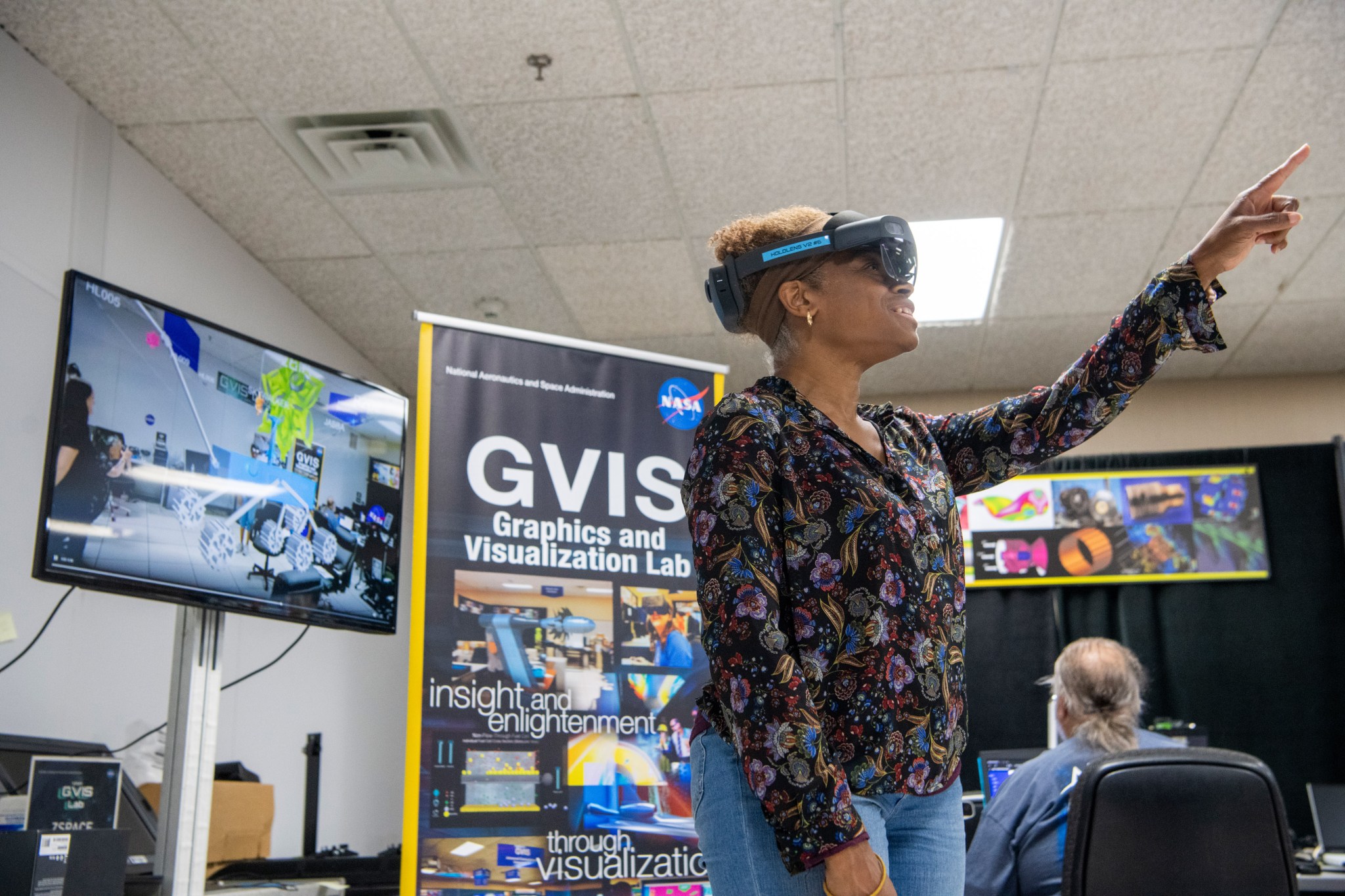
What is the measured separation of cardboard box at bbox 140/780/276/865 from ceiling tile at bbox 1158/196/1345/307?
12.1ft

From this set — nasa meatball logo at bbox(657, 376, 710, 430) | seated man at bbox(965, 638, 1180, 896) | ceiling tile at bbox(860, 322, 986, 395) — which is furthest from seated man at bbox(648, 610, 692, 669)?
ceiling tile at bbox(860, 322, 986, 395)

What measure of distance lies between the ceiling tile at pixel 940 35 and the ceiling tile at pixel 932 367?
203 centimetres

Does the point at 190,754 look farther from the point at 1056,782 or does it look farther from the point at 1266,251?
the point at 1266,251

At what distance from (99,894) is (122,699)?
6.02 feet

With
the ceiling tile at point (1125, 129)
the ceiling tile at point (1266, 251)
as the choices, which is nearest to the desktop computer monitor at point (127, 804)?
the ceiling tile at point (1125, 129)

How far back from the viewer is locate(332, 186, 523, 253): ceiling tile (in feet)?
13.5

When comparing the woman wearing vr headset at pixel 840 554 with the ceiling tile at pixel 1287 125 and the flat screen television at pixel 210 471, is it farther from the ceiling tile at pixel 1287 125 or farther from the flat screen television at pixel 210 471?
the ceiling tile at pixel 1287 125

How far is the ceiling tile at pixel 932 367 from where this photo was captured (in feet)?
17.8

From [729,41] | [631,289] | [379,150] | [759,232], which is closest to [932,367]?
[631,289]

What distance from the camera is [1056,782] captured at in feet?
8.34

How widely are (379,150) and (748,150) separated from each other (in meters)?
1.20

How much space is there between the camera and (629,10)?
3.13m

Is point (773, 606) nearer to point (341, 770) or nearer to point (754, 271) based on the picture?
point (754, 271)

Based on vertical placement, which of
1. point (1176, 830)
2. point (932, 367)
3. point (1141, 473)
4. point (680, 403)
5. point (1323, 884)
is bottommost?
point (1323, 884)
